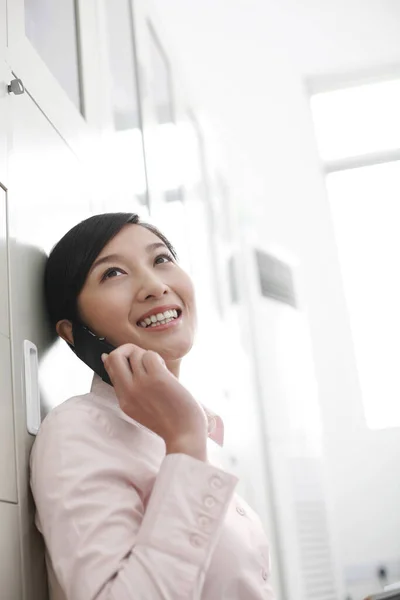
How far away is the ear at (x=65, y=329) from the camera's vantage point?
123cm

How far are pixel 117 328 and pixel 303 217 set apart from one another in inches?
113

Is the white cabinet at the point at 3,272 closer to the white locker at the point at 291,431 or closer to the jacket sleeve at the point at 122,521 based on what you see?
the jacket sleeve at the point at 122,521

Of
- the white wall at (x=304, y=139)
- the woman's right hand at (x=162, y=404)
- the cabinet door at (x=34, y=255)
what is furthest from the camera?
the white wall at (x=304, y=139)

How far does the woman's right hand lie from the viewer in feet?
2.98

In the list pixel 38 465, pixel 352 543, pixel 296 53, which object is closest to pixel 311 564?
pixel 352 543

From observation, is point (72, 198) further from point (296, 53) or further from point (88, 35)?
point (296, 53)

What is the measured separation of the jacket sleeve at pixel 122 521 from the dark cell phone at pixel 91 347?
0.74 ft

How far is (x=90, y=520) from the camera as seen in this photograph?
2.73 feet

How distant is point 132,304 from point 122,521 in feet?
1.40

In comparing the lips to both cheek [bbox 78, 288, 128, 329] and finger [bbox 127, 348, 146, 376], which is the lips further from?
finger [bbox 127, 348, 146, 376]

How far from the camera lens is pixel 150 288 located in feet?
3.87

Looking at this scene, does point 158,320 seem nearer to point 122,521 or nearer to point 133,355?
point 133,355

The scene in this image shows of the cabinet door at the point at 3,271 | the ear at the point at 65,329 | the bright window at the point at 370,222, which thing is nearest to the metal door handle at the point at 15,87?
the cabinet door at the point at 3,271

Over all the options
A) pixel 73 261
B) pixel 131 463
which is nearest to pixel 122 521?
pixel 131 463
